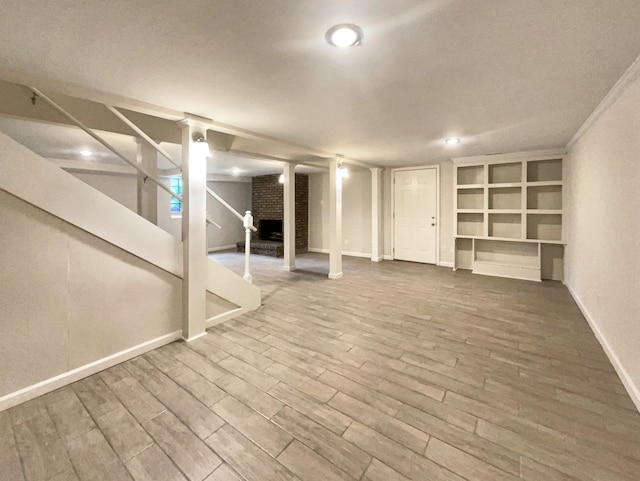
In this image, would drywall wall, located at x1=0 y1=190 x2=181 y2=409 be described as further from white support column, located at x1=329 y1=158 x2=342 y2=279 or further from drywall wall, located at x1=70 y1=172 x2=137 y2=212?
drywall wall, located at x1=70 y1=172 x2=137 y2=212

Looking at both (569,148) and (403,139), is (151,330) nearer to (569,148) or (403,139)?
(403,139)

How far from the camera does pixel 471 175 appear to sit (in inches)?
230

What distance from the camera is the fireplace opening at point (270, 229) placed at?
8.70 m

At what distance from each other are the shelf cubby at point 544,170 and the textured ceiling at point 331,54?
2.46 metres

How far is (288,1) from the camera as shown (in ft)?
4.13

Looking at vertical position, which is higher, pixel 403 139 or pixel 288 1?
pixel 403 139

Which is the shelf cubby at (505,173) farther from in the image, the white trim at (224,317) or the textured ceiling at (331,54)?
the white trim at (224,317)

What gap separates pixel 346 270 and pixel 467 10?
4.93 meters

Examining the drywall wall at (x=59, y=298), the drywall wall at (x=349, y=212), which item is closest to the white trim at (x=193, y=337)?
the drywall wall at (x=59, y=298)

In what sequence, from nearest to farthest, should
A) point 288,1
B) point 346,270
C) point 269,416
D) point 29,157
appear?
point 288,1, point 269,416, point 29,157, point 346,270

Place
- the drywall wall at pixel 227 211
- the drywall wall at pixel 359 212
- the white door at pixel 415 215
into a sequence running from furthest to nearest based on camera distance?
the drywall wall at pixel 227 211, the white door at pixel 415 215, the drywall wall at pixel 359 212

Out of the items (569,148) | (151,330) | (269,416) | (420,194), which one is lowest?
(269,416)

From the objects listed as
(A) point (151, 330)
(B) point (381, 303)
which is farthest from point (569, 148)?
(A) point (151, 330)

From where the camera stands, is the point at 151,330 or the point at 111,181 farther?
the point at 111,181
